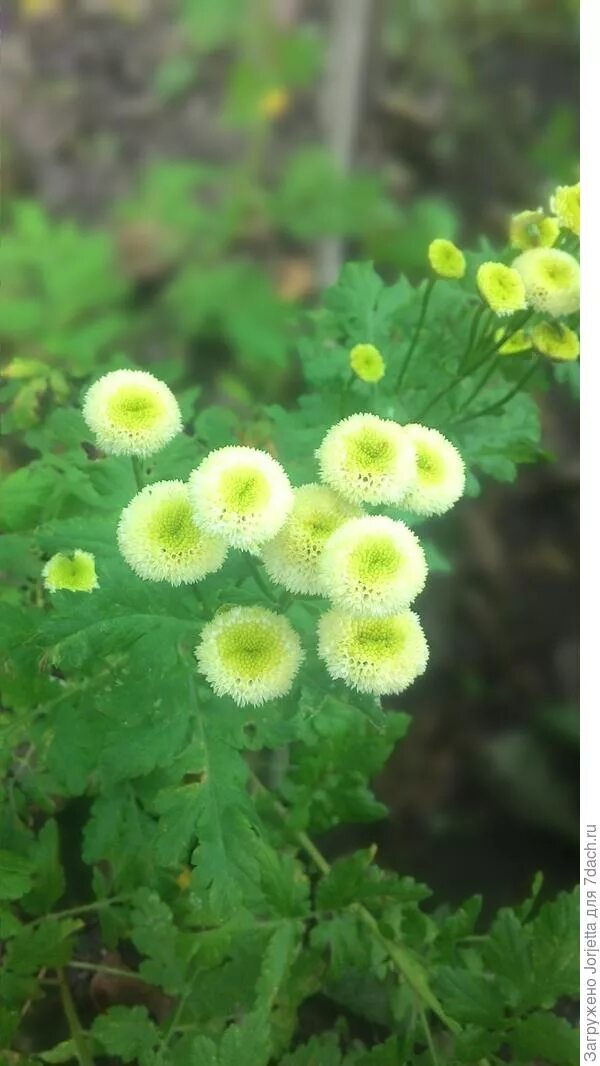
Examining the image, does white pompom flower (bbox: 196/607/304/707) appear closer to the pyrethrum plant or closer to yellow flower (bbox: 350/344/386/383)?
the pyrethrum plant

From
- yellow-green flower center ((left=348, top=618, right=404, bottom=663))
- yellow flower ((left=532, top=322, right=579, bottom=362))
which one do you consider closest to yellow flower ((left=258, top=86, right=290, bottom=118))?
yellow flower ((left=532, top=322, right=579, bottom=362))

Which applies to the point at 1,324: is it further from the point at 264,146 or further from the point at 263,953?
the point at 263,953

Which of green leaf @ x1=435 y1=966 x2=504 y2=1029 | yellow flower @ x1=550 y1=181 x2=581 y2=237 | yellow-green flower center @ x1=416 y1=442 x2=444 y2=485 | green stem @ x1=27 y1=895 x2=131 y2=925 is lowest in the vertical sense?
green stem @ x1=27 y1=895 x2=131 y2=925

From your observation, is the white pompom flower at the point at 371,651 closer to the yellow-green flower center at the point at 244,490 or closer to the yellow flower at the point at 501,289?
the yellow-green flower center at the point at 244,490

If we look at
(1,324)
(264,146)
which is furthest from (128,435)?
(264,146)

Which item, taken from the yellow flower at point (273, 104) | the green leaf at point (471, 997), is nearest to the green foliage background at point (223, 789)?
the green leaf at point (471, 997)
